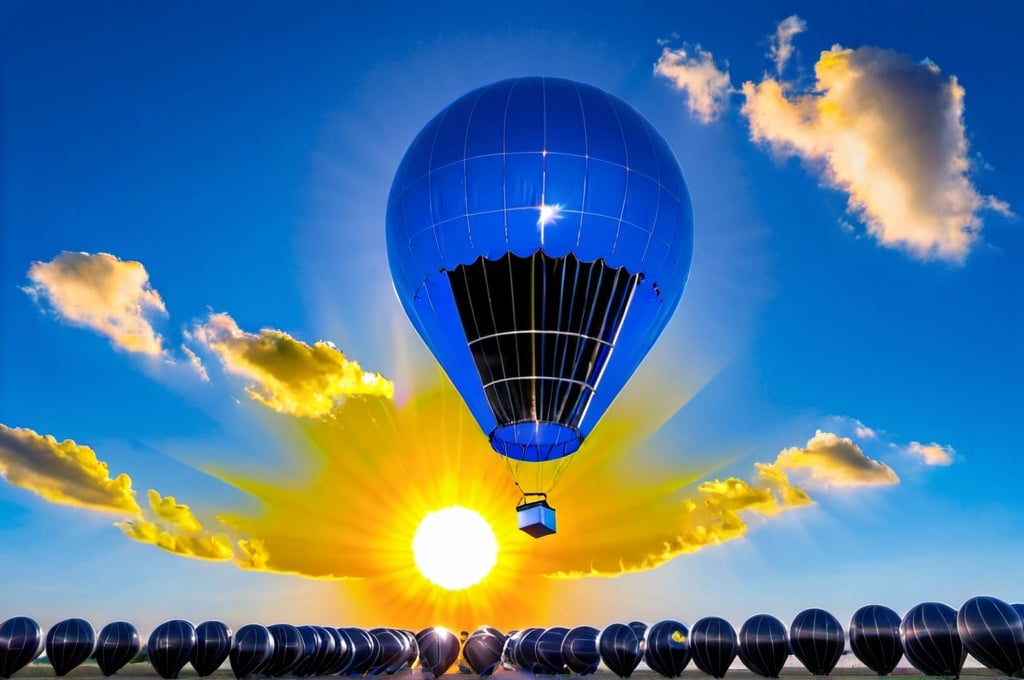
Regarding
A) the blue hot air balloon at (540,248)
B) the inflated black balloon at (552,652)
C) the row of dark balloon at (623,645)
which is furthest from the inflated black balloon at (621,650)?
the blue hot air balloon at (540,248)

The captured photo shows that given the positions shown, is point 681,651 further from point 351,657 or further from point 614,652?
point 351,657

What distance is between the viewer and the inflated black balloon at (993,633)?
36.2 meters

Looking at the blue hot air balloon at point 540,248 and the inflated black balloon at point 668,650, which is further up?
the blue hot air balloon at point 540,248

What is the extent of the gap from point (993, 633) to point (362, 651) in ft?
135

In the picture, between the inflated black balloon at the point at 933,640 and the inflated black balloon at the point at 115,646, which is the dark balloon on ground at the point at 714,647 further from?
the inflated black balloon at the point at 115,646

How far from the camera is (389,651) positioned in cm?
5953

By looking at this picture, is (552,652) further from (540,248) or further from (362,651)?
(540,248)

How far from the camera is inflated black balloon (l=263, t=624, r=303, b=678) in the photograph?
4494cm

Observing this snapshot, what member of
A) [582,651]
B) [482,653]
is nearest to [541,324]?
[482,653]

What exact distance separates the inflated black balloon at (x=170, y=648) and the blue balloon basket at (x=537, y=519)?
23572 millimetres

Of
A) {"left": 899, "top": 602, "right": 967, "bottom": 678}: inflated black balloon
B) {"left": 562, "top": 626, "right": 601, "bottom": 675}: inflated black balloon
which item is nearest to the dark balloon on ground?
{"left": 562, "top": 626, "right": 601, "bottom": 675}: inflated black balloon

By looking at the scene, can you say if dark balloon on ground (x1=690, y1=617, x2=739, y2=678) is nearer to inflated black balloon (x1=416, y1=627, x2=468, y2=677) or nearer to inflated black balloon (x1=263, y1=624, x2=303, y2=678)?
inflated black balloon (x1=416, y1=627, x2=468, y2=677)

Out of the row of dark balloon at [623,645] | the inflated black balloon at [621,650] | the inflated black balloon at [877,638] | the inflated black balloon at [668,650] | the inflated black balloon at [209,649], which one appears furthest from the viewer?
the inflated black balloon at [621,650]

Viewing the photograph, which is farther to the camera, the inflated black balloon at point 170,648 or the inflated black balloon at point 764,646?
the inflated black balloon at point 764,646
